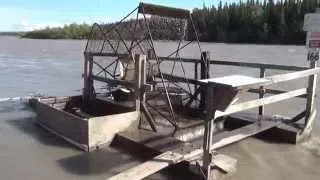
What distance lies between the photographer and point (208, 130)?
5.40m

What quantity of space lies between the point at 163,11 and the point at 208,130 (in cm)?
378

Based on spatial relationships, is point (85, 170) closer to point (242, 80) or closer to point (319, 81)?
point (242, 80)

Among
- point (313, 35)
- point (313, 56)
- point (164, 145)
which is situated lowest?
point (164, 145)

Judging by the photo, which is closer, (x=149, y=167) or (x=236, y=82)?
(x=236, y=82)

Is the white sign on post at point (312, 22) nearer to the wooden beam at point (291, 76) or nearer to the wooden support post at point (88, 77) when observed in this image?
the wooden beam at point (291, 76)

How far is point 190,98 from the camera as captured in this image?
9078 mm

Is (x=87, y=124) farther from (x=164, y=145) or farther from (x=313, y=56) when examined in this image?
(x=313, y=56)

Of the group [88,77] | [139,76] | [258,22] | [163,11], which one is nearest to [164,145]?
[139,76]

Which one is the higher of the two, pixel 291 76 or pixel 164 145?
pixel 291 76

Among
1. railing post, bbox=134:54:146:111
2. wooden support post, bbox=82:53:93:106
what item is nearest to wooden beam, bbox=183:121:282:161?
railing post, bbox=134:54:146:111

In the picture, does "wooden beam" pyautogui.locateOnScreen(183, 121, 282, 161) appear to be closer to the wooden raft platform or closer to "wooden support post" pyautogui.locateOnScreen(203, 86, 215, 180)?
the wooden raft platform

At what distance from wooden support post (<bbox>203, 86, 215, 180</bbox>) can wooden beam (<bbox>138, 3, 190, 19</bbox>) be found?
10.5 ft

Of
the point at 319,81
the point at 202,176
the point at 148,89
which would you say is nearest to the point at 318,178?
the point at 202,176

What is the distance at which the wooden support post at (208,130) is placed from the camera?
5.22m
